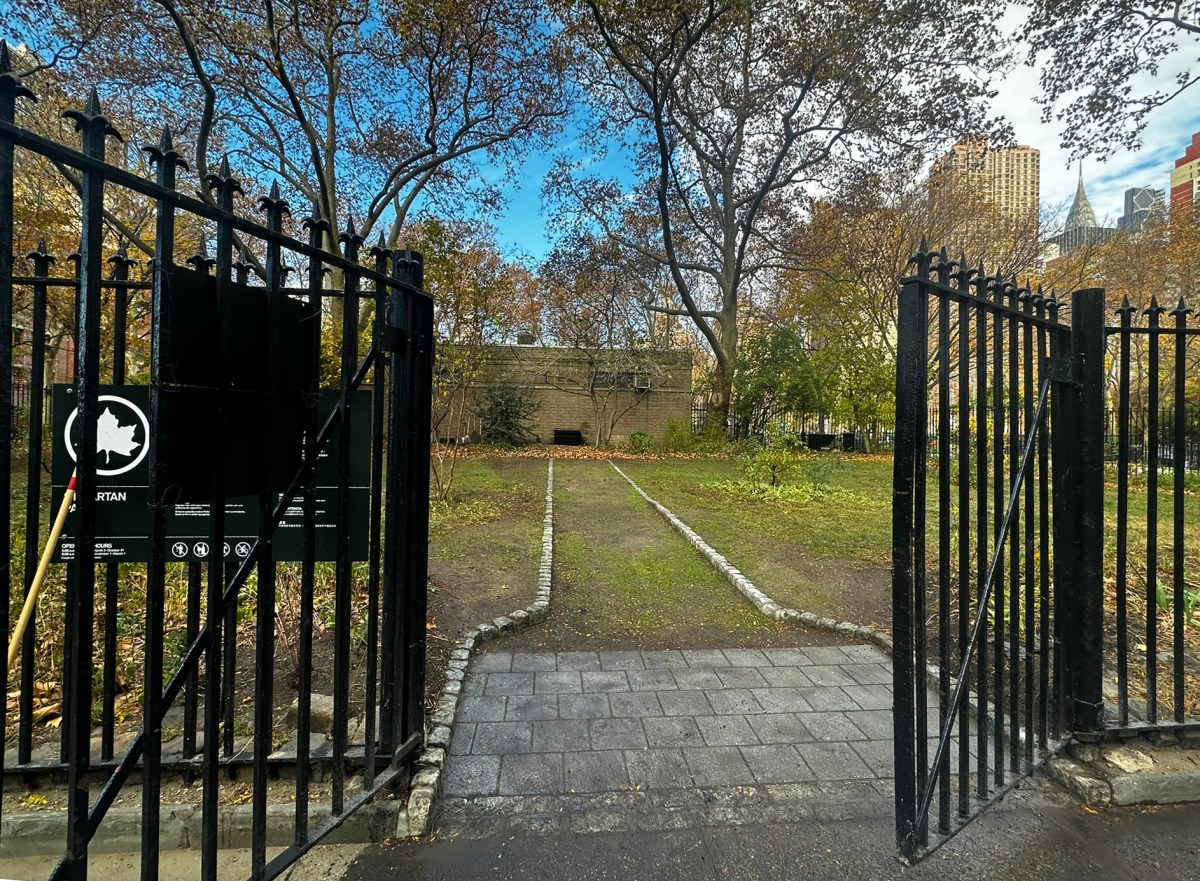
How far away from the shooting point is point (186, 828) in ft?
6.97

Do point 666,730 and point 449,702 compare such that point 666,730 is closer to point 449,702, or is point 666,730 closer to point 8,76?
point 449,702

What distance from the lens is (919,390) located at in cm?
194

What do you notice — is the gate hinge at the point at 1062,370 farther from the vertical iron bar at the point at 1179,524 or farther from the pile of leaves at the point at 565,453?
the pile of leaves at the point at 565,453

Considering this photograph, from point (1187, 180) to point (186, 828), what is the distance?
23.6m

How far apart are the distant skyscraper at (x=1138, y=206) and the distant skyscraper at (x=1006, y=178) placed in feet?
8.99

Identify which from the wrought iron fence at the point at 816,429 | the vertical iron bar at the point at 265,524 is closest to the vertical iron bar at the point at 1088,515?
the vertical iron bar at the point at 265,524

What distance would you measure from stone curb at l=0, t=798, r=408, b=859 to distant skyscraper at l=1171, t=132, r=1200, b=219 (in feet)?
67.6

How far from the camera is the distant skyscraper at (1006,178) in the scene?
1548cm

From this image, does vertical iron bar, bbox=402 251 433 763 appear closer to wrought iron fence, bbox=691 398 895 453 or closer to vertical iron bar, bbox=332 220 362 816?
vertical iron bar, bbox=332 220 362 816

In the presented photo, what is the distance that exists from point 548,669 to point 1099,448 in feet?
9.98

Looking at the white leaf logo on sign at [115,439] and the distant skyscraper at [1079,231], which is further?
the distant skyscraper at [1079,231]

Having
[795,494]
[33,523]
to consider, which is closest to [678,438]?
[795,494]

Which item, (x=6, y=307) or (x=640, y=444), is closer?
(x=6, y=307)

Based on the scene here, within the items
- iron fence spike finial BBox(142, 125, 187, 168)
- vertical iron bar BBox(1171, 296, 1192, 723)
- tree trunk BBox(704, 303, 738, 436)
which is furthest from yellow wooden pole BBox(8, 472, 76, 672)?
tree trunk BBox(704, 303, 738, 436)
